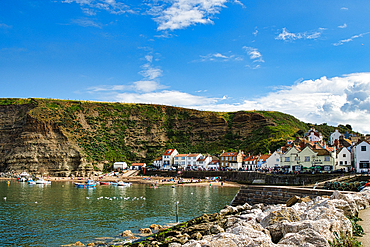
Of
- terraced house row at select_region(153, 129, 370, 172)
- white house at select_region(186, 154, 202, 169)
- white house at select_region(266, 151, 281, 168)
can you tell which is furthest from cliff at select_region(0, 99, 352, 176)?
white house at select_region(186, 154, 202, 169)

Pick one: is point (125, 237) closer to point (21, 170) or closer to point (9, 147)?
point (21, 170)

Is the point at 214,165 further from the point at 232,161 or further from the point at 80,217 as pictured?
the point at 80,217

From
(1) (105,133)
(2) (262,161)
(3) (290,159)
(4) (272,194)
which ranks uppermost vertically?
(1) (105,133)

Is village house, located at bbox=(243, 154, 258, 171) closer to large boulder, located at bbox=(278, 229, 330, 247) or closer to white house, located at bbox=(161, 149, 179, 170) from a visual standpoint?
white house, located at bbox=(161, 149, 179, 170)

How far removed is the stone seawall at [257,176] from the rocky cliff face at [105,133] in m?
25.6

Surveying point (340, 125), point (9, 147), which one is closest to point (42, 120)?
point (9, 147)

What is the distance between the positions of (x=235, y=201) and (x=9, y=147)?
4115 inches

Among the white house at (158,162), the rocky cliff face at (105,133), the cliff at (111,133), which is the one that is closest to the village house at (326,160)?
the cliff at (111,133)

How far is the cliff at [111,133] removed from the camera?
104 metres

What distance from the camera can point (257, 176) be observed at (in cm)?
6881

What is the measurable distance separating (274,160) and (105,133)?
250ft

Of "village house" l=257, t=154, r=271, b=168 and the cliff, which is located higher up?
the cliff

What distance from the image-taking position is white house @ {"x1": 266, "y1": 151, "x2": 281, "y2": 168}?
78000 millimetres

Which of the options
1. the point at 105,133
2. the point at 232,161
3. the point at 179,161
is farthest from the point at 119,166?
the point at 232,161
